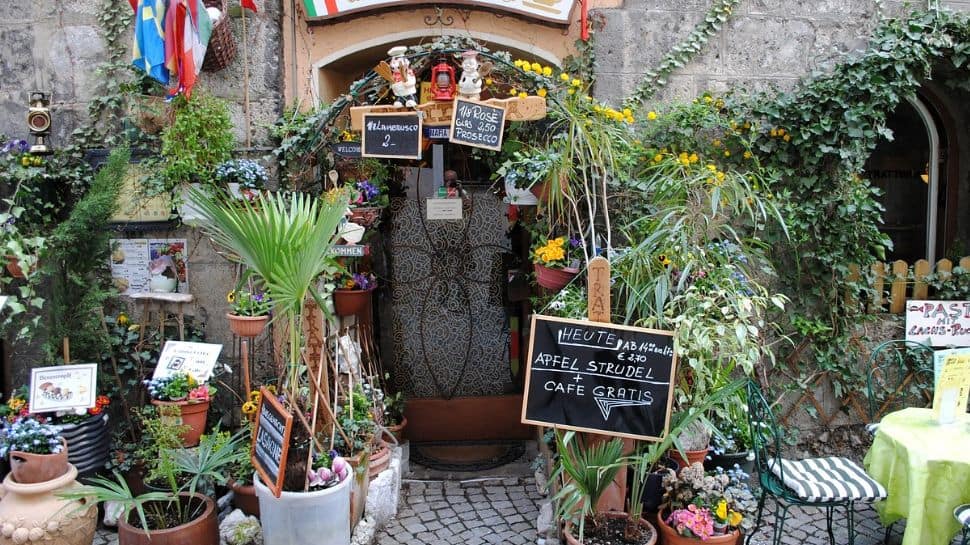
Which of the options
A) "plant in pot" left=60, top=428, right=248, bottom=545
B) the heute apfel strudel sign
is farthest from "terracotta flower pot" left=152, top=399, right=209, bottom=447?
the heute apfel strudel sign

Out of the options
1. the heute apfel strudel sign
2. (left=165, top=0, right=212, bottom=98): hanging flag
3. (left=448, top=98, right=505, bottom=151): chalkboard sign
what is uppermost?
the heute apfel strudel sign

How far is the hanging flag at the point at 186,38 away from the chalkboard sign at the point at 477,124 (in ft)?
5.47

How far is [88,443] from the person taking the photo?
178 inches

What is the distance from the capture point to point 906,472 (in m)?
3.89

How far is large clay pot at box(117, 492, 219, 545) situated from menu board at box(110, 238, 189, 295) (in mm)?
1820

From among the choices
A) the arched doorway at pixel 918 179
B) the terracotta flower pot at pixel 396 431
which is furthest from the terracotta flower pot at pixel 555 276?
the arched doorway at pixel 918 179

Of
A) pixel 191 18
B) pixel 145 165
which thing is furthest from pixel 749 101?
pixel 145 165

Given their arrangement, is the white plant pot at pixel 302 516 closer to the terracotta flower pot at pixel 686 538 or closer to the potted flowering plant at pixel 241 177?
the terracotta flower pot at pixel 686 538

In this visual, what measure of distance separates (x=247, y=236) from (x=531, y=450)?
11.2 ft

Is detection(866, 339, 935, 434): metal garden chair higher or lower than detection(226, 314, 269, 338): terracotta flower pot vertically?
lower

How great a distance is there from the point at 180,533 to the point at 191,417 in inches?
36.4

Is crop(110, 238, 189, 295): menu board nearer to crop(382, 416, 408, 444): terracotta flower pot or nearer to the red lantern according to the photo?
crop(382, 416, 408, 444): terracotta flower pot

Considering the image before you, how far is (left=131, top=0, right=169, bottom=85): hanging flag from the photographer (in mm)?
4492

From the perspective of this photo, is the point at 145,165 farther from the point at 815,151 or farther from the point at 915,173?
the point at 915,173
